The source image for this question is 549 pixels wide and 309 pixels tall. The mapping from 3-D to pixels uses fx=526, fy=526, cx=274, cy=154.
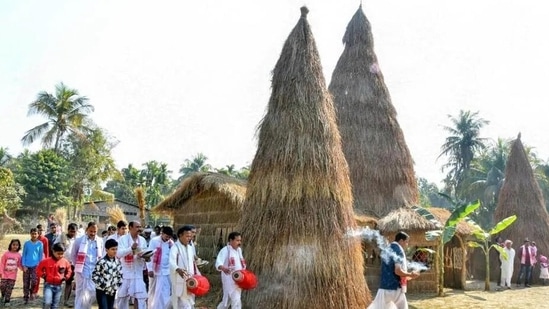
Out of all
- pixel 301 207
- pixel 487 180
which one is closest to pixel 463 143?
pixel 487 180

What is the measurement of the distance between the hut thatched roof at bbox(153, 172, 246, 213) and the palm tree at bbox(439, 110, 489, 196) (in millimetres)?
34582

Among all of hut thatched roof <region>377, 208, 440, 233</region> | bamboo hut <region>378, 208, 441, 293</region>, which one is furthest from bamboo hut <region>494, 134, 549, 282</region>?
hut thatched roof <region>377, 208, 440, 233</region>

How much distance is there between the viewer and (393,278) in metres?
8.37

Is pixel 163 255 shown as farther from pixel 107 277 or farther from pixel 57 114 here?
pixel 57 114

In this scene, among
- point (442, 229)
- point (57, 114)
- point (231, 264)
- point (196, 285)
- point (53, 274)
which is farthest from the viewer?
point (57, 114)

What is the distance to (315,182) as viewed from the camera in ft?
38.1

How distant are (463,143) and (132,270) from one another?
4218 cm

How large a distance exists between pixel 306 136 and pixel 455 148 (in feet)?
127

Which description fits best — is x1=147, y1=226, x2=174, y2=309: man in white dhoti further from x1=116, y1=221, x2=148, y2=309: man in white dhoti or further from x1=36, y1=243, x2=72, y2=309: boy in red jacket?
x1=36, y1=243, x2=72, y2=309: boy in red jacket

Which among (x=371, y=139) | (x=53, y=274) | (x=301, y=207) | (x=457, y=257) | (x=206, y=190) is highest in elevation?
(x=371, y=139)

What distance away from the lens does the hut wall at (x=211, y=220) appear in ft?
50.4

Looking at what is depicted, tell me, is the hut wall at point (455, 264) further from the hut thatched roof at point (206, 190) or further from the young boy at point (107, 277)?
the young boy at point (107, 277)

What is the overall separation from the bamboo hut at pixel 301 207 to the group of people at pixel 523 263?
35.7 ft

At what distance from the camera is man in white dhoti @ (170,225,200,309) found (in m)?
8.24
